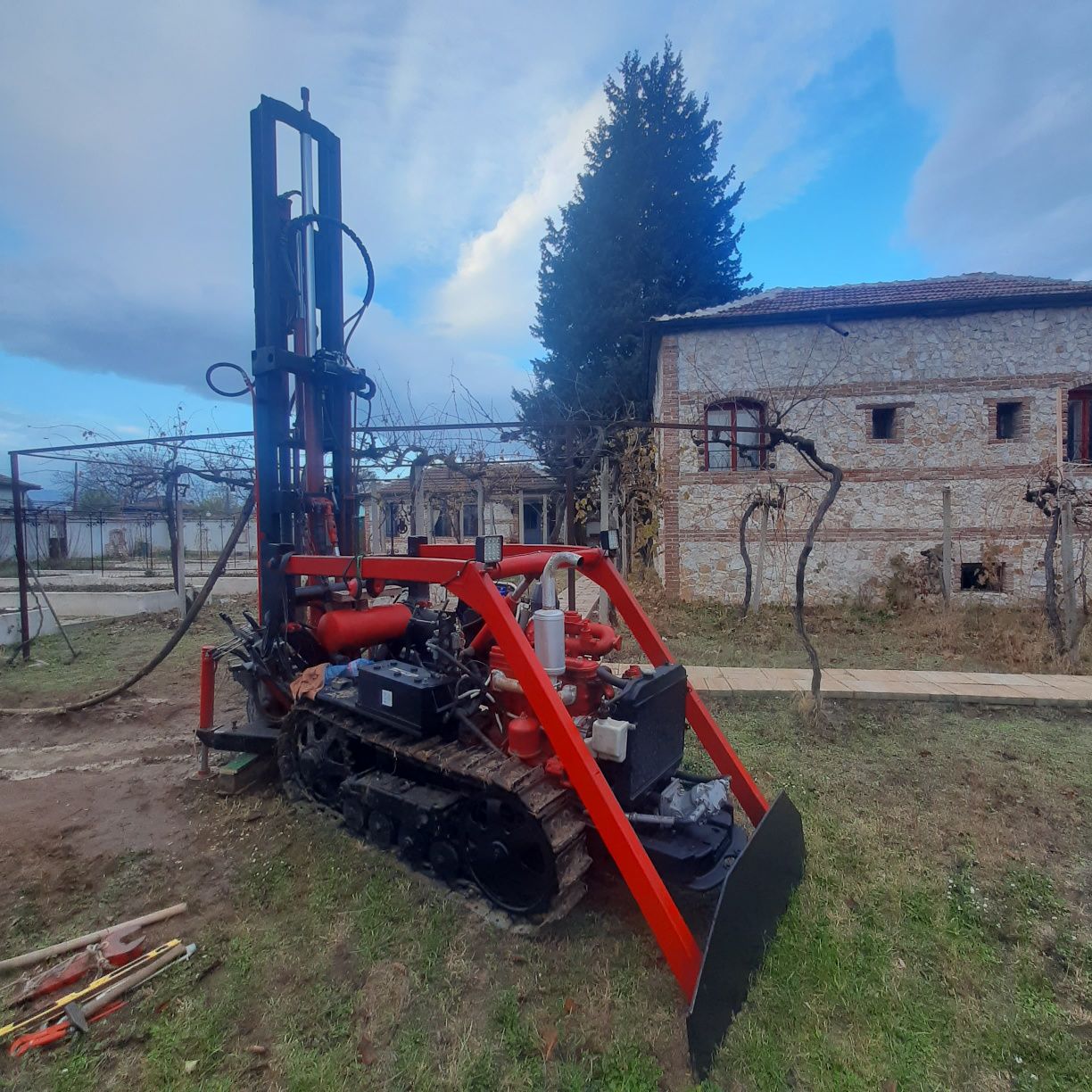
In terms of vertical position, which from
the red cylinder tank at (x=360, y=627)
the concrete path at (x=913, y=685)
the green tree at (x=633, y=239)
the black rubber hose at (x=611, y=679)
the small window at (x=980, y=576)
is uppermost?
the green tree at (x=633, y=239)

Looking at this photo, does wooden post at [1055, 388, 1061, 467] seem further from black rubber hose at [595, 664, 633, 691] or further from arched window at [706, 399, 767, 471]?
black rubber hose at [595, 664, 633, 691]

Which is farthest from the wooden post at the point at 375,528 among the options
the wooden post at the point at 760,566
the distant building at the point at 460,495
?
the wooden post at the point at 760,566

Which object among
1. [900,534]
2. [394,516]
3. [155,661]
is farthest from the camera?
[394,516]

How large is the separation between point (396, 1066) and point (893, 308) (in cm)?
1320

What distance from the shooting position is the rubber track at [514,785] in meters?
2.44

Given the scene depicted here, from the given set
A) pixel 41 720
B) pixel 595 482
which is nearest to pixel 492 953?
pixel 41 720

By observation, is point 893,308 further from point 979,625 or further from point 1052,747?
point 1052,747

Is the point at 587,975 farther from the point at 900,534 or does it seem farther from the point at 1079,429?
the point at 1079,429

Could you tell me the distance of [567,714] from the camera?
2.40 metres

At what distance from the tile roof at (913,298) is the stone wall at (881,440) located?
0.26 m

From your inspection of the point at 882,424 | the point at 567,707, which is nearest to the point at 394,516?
the point at 882,424

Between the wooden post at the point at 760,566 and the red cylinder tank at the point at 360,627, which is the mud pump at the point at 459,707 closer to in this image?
the red cylinder tank at the point at 360,627

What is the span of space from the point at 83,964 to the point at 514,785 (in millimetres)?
1785

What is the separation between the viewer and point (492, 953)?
8.21 ft
